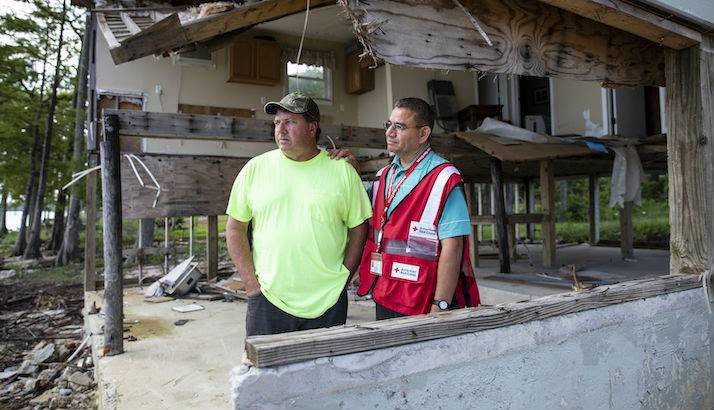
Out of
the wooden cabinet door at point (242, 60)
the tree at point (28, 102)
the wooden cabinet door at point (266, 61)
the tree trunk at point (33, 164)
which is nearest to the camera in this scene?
the wooden cabinet door at point (242, 60)

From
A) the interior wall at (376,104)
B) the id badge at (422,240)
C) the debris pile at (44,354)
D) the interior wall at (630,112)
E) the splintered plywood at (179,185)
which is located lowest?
the debris pile at (44,354)

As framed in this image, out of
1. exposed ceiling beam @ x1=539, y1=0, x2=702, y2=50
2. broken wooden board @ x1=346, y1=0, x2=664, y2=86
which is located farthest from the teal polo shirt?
exposed ceiling beam @ x1=539, y1=0, x2=702, y2=50

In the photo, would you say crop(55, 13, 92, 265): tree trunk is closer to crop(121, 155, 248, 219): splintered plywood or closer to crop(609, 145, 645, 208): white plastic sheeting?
crop(121, 155, 248, 219): splintered plywood

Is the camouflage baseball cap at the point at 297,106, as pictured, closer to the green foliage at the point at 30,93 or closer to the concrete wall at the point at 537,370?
the concrete wall at the point at 537,370

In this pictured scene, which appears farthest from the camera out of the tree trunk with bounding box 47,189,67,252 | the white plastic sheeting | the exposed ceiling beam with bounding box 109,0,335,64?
the tree trunk with bounding box 47,189,67,252

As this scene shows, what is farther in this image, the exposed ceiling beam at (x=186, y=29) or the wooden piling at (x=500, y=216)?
the wooden piling at (x=500, y=216)

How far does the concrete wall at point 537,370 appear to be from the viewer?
5.87 feet

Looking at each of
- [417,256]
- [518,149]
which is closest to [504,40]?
[417,256]

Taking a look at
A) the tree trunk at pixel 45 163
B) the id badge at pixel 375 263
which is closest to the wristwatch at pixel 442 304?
the id badge at pixel 375 263

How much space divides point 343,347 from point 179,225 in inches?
980

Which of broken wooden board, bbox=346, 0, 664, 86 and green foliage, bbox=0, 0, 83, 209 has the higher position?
green foliage, bbox=0, 0, 83, 209

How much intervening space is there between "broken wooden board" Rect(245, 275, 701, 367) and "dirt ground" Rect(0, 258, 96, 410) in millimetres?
3385

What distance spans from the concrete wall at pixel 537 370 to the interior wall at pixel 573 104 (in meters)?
7.07

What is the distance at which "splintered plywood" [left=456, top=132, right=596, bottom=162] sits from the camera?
241 inches
